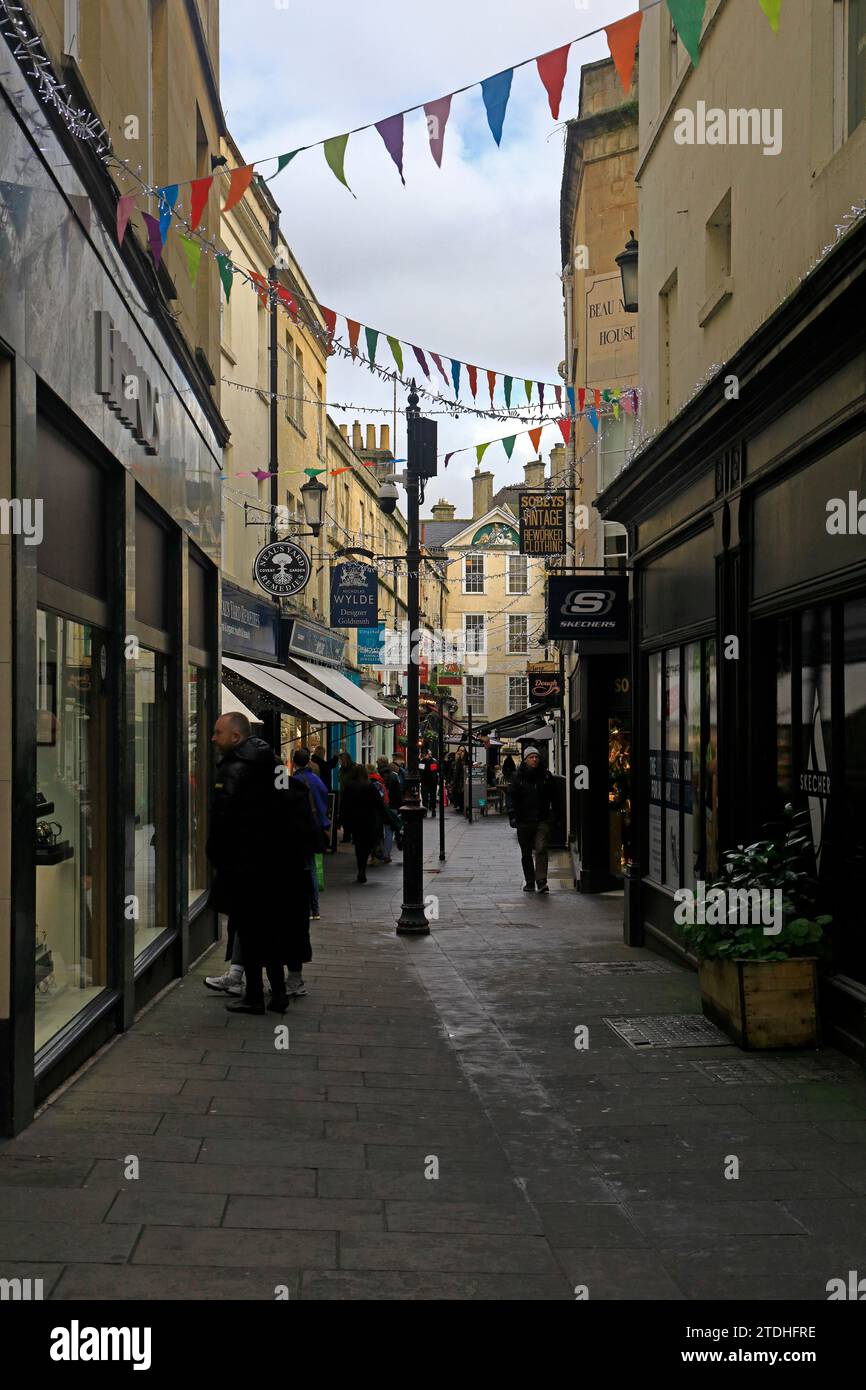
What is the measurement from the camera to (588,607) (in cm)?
1478

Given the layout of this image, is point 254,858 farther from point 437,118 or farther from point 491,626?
point 491,626

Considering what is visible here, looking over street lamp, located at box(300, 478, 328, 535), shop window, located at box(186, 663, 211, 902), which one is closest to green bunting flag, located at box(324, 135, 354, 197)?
shop window, located at box(186, 663, 211, 902)

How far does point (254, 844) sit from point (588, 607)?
21.1ft

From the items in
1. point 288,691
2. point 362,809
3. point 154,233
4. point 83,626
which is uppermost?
point 154,233

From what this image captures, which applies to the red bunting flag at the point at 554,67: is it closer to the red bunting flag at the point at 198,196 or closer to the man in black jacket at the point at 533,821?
the red bunting flag at the point at 198,196

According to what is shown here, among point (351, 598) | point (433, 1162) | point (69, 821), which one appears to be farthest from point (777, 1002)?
point (351, 598)

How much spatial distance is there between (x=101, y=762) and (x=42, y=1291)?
4.62 m

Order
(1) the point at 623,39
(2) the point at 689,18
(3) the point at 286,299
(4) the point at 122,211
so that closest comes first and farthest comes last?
(2) the point at 689,18
(1) the point at 623,39
(4) the point at 122,211
(3) the point at 286,299

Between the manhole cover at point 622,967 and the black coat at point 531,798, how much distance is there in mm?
7300

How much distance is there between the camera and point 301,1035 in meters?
8.88

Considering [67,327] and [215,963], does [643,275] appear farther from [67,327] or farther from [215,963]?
[67,327]

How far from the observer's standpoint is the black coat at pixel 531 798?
2006 centimetres

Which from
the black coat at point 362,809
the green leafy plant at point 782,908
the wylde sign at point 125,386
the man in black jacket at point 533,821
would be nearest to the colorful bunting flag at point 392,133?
the wylde sign at point 125,386

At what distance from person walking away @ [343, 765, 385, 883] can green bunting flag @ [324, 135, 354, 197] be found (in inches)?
559
